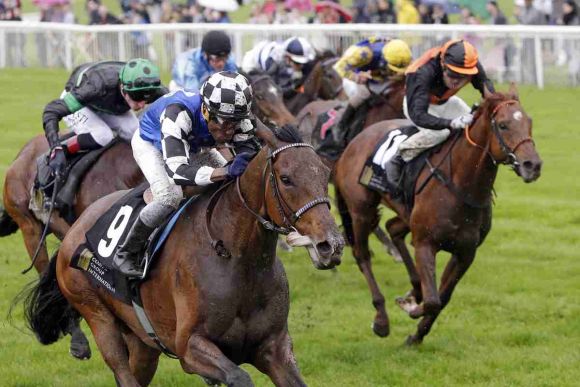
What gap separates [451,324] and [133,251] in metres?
3.62

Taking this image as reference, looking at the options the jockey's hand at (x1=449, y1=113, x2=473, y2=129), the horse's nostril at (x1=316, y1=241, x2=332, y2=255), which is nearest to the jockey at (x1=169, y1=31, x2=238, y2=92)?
the jockey's hand at (x1=449, y1=113, x2=473, y2=129)

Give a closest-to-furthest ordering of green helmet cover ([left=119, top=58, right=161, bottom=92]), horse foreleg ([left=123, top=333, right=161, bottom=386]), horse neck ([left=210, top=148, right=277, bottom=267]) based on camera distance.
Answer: horse neck ([left=210, top=148, right=277, bottom=267])
horse foreleg ([left=123, top=333, right=161, bottom=386])
green helmet cover ([left=119, top=58, right=161, bottom=92])

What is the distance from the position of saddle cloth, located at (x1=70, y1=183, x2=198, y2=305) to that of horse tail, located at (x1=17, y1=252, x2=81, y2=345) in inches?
14.9

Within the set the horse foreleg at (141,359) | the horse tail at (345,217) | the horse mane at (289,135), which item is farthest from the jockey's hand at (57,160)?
the horse mane at (289,135)

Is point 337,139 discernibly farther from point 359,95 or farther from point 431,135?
point 431,135

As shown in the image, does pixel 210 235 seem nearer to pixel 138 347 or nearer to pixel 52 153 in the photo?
pixel 138 347

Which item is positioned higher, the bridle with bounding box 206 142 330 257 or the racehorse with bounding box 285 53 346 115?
the bridle with bounding box 206 142 330 257

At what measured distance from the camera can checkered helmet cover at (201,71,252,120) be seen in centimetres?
539

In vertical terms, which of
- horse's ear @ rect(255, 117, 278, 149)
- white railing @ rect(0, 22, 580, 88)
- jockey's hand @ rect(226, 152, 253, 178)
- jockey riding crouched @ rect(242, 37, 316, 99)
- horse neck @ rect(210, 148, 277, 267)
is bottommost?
white railing @ rect(0, 22, 580, 88)

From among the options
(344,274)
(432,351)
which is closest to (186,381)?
(432,351)

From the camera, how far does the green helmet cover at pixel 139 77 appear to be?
720cm

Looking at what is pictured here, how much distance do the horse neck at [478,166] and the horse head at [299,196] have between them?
3.05 metres

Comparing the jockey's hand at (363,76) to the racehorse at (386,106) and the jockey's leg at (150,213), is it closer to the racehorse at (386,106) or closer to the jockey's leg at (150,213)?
the racehorse at (386,106)

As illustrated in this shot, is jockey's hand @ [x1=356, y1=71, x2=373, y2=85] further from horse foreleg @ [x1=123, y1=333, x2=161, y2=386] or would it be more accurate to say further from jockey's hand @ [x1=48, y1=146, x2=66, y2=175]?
horse foreleg @ [x1=123, y1=333, x2=161, y2=386]
